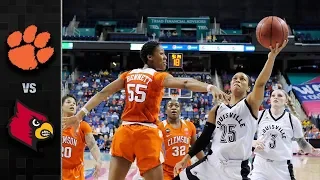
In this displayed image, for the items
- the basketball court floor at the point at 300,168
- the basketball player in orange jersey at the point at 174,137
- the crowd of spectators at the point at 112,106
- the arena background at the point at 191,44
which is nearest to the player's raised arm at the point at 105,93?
the basketball player in orange jersey at the point at 174,137

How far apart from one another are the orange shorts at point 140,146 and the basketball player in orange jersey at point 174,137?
60.5 inches

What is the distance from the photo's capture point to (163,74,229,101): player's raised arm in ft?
10.6

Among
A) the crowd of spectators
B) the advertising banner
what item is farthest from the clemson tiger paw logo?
the advertising banner

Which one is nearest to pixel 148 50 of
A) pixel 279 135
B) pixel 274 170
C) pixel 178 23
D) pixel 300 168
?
pixel 279 135

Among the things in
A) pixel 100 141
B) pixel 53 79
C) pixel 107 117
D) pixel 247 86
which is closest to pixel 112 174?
pixel 247 86

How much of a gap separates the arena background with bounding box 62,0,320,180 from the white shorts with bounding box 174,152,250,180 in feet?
53.3

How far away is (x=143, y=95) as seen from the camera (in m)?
4.13

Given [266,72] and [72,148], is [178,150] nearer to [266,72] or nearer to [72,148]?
[72,148]

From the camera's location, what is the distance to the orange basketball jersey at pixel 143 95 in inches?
162

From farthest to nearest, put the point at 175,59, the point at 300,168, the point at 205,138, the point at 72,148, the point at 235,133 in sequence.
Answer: the point at 175,59 < the point at 300,168 < the point at 72,148 < the point at 205,138 < the point at 235,133

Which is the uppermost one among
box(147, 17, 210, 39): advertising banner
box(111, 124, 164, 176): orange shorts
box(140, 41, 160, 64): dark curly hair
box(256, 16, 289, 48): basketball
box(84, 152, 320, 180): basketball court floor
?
box(147, 17, 210, 39): advertising banner

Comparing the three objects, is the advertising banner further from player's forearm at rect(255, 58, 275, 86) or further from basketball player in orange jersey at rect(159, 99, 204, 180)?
player's forearm at rect(255, 58, 275, 86)

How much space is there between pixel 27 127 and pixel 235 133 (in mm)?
2637

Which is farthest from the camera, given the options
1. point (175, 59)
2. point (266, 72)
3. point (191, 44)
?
point (191, 44)
